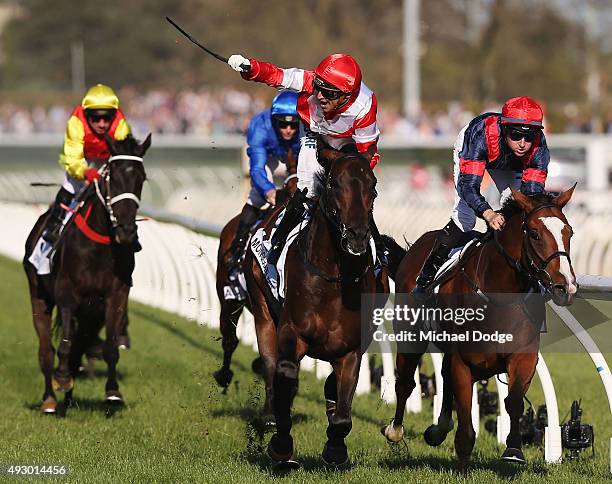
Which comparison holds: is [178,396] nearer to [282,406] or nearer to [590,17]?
[282,406]

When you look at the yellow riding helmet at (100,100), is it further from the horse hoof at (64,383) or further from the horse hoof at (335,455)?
the horse hoof at (335,455)

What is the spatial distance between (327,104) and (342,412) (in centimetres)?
149

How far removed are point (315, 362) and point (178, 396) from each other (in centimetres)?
145

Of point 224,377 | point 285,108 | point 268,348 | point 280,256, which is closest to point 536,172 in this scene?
point 280,256

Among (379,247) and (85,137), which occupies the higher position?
(85,137)

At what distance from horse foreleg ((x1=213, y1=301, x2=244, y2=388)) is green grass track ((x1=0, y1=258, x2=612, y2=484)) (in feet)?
0.57

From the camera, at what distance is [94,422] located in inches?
311

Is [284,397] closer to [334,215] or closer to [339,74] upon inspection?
[334,215]

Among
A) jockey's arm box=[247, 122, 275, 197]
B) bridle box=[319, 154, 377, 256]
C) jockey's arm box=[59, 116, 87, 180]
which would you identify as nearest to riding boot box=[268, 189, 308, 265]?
bridle box=[319, 154, 377, 256]

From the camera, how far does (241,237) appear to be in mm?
8344

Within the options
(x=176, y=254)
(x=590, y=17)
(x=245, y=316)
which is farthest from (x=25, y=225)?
(x=590, y=17)

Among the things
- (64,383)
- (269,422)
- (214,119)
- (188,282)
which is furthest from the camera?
(214,119)

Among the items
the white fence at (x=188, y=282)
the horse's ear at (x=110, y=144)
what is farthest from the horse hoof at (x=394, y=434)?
the horse's ear at (x=110, y=144)

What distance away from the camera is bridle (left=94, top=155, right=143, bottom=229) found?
26.9 feet
